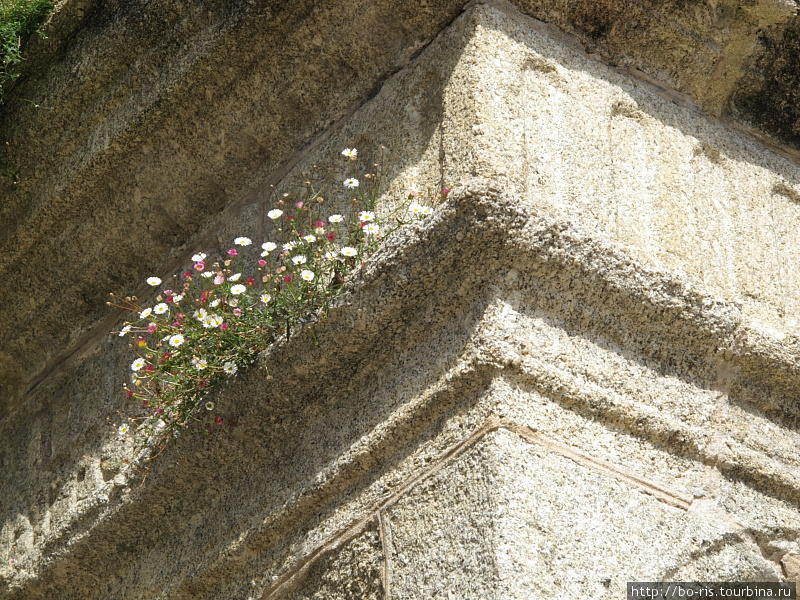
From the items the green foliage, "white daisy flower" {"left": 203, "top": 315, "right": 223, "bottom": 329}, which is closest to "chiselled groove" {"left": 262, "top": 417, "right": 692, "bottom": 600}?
"white daisy flower" {"left": 203, "top": 315, "right": 223, "bottom": 329}

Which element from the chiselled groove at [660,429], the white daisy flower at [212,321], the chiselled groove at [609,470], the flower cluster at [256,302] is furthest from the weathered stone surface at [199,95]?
the chiselled groove at [609,470]

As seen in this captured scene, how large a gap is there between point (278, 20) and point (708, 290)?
1.42m

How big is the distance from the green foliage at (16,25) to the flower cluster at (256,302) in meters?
0.94

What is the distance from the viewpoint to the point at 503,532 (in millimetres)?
2299

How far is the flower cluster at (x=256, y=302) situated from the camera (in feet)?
9.36

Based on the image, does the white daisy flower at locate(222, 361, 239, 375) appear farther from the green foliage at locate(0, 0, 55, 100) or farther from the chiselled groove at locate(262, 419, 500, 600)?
the green foliage at locate(0, 0, 55, 100)

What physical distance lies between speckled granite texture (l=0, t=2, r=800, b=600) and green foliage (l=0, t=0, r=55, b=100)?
972 mm

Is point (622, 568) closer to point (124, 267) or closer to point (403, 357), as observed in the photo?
point (403, 357)

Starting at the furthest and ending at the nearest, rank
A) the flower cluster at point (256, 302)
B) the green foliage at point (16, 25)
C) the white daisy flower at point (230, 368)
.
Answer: the green foliage at point (16, 25) → the white daisy flower at point (230, 368) → the flower cluster at point (256, 302)

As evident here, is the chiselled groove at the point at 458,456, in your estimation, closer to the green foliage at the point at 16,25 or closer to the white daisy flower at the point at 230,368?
the white daisy flower at the point at 230,368

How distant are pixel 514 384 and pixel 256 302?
0.93 m

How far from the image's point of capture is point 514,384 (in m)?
2.52

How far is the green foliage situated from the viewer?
3584 mm

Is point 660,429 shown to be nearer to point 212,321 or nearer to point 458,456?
point 458,456
